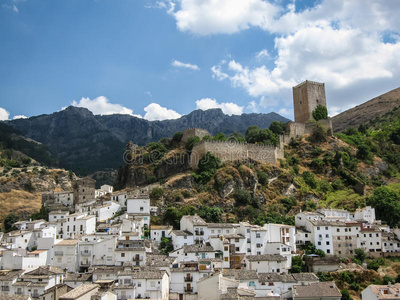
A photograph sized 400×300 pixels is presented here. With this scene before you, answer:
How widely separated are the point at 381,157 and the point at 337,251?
3317 centimetres

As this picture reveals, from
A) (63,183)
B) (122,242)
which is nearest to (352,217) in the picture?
(122,242)

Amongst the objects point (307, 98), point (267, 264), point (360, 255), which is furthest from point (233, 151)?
point (307, 98)

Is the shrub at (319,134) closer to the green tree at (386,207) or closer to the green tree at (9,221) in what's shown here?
the green tree at (386,207)

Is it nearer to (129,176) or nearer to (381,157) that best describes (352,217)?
(381,157)

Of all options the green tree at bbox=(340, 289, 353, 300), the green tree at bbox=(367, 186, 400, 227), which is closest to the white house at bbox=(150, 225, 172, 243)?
the green tree at bbox=(340, 289, 353, 300)

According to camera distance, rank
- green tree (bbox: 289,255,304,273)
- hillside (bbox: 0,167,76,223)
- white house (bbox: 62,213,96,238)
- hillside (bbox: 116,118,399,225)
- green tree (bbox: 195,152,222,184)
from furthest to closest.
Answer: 1. hillside (bbox: 0,167,76,223)
2. green tree (bbox: 195,152,222,184)
3. hillside (bbox: 116,118,399,225)
4. white house (bbox: 62,213,96,238)
5. green tree (bbox: 289,255,304,273)

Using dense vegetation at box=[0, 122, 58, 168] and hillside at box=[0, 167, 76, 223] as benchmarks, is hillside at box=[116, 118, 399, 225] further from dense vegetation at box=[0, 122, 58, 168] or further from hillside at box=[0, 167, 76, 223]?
dense vegetation at box=[0, 122, 58, 168]

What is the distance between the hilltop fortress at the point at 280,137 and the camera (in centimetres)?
6265

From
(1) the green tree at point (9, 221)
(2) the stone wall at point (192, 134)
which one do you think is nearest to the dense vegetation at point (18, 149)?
(1) the green tree at point (9, 221)

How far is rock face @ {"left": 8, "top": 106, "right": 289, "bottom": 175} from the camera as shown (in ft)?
495

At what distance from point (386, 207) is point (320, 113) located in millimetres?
31427

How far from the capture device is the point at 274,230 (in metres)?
46.9

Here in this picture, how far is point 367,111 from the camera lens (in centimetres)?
14250

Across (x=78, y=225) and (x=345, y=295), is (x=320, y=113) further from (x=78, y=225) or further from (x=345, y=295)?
(x=78, y=225)
